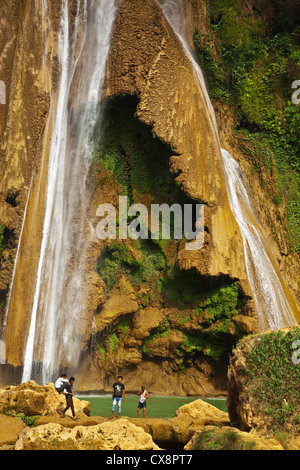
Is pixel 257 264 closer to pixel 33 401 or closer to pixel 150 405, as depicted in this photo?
pixel 150 405

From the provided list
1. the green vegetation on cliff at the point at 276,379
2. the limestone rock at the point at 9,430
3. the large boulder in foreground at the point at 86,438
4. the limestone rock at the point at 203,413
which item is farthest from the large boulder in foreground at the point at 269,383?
the limestone rock at the point at 9,430

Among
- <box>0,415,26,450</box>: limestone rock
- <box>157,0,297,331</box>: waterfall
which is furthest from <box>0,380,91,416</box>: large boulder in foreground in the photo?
<box>157,0,297,331</box>: waterfall

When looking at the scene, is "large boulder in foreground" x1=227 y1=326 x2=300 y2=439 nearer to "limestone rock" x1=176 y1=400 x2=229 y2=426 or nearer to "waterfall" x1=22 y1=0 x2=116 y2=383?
"limestone rock" x1=176 y1=400 x2=229 y2=426

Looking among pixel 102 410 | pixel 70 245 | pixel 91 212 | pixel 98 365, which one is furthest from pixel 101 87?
pixel 102 410

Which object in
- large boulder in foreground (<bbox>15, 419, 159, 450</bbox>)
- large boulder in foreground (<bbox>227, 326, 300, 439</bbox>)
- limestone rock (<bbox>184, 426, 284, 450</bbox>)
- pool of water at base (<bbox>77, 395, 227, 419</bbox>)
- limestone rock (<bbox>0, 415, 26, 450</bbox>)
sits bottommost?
pool of water at base (<bbox>77, 395, 227, 419</bbox>)

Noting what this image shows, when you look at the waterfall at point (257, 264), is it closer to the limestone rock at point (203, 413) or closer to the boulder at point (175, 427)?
the limestone rock at point (203, 413)
